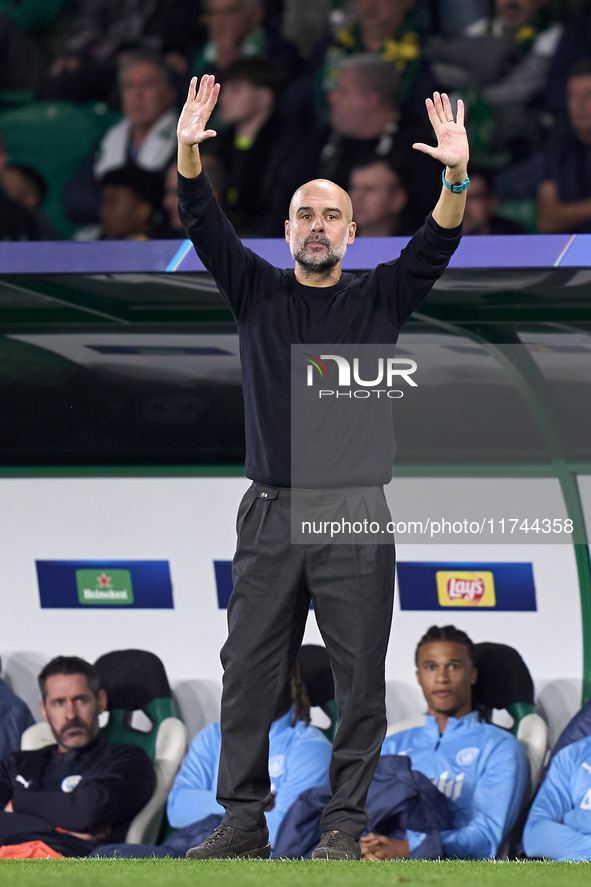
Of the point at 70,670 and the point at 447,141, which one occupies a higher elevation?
the point at 447,141

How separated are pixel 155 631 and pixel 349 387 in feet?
7.12

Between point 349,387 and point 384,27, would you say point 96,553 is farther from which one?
point 384,27

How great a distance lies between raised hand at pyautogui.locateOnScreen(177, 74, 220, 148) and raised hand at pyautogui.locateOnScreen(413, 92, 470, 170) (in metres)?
0.47

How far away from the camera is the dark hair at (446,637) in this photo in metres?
4.10

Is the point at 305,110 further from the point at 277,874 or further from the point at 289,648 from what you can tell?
the point at 277,874

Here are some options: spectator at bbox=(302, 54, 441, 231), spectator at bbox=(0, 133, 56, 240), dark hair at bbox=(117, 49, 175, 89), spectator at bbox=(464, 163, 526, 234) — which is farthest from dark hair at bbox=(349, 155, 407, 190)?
spectator at bbox=(0, 133, 56, 240)

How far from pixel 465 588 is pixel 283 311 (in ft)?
6.80

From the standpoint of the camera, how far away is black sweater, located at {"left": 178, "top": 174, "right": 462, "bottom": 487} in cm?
232

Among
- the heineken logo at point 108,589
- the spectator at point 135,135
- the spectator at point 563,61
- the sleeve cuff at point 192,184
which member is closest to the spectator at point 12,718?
the heineken logo at point 108,589

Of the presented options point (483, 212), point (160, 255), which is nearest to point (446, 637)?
point (483, 212)

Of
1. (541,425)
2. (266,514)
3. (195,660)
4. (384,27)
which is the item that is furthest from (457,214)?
(384,27)

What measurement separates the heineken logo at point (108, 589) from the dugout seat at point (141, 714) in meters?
0.22

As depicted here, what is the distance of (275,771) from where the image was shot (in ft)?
13.1

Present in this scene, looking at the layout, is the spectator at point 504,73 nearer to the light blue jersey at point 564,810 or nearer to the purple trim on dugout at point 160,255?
the purple trim on dugout at point 160,255
